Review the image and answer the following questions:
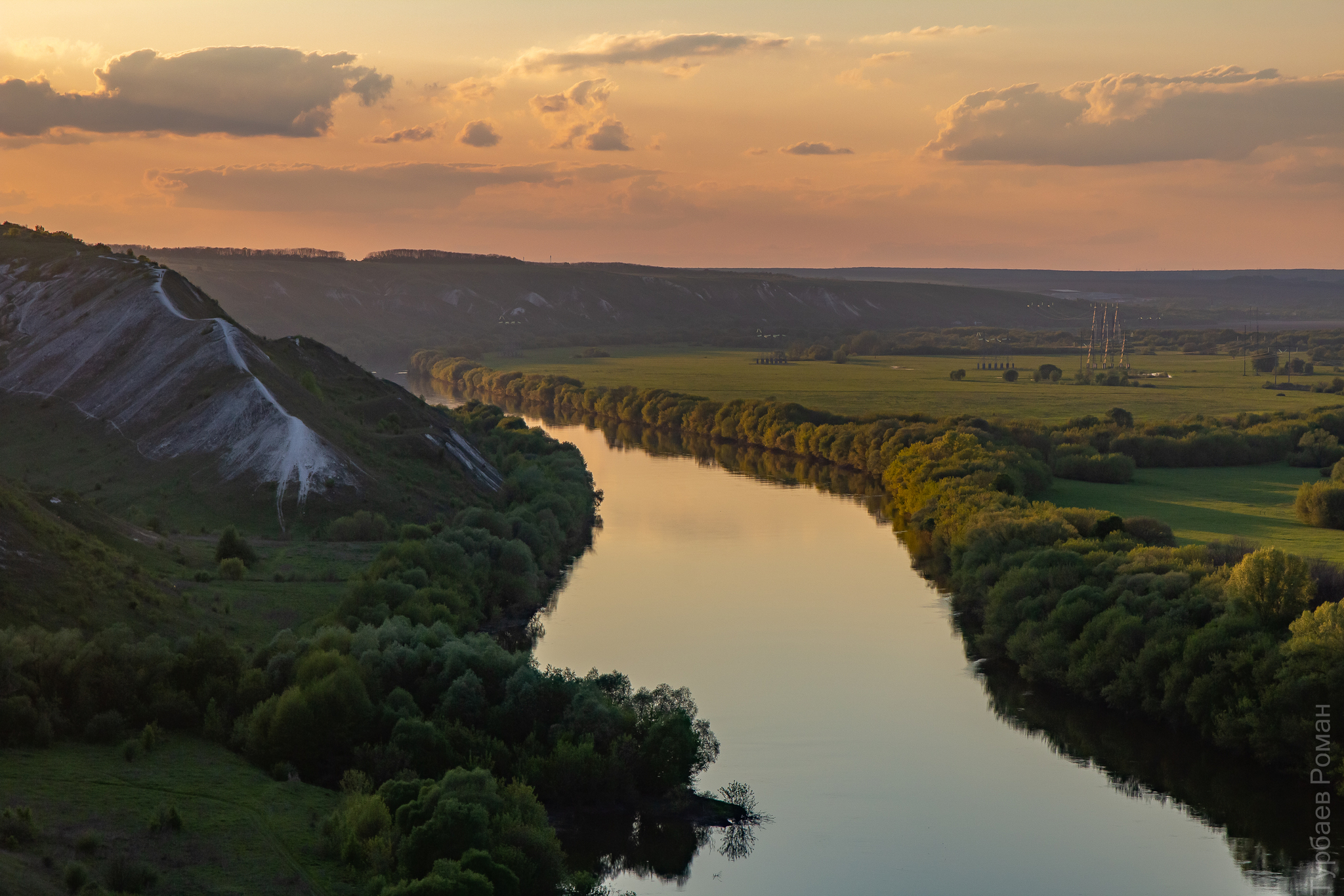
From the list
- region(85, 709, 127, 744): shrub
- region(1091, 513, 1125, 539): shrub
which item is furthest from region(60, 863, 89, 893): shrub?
region(1091, 513, 1125, 539): shrub

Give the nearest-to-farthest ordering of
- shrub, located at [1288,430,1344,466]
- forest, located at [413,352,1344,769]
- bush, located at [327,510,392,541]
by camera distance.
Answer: forest, located at [413,352,1344,769], bush, located at [327,510,392,541], shrub, located at [1288,430,1344,466]

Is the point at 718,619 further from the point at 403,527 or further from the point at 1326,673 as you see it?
the point at 1326,673

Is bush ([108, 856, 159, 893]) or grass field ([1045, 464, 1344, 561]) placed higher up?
grass field ([1045, 464, 1344, 561])

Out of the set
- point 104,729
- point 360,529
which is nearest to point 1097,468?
point 360,529

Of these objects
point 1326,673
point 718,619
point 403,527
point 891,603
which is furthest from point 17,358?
point 1326,673

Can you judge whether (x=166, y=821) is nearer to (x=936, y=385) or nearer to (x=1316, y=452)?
(x=1316, y=452)

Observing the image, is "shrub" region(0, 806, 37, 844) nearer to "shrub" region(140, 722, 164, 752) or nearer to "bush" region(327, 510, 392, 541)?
"shrub" region(140, 722, 164, 752)
